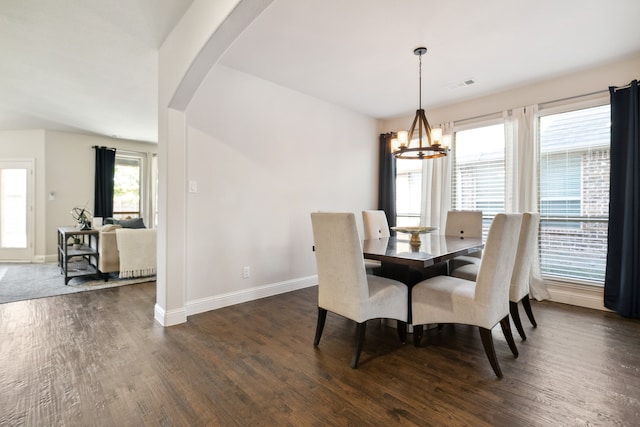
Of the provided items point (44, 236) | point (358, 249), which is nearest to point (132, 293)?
point (358, 249)

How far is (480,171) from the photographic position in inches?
166

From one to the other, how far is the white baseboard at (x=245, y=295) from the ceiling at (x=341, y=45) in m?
2.50

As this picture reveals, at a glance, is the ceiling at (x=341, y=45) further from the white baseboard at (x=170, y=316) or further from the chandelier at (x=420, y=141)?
Answer: the white baseboard at (x=170, y=316)

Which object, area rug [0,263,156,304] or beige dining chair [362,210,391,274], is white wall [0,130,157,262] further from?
beige dining chair [362,210,391,274]

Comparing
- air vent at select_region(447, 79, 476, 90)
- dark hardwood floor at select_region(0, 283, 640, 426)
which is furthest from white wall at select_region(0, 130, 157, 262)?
air vent at select_region(447, 79, 476, 90)

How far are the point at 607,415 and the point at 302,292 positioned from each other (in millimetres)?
2870

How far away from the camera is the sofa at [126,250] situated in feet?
13.7

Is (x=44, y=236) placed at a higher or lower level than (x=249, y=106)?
lower

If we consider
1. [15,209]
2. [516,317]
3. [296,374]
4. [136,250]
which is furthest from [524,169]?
[15,209]

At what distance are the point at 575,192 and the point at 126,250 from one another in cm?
571

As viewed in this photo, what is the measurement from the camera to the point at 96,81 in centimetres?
364

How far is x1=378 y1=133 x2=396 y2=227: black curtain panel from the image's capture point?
5035 millimetres

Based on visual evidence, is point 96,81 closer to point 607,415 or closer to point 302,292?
point 302,292

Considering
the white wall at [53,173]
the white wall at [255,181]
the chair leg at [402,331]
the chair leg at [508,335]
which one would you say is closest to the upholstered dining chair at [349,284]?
the chair leg at [402,331]
